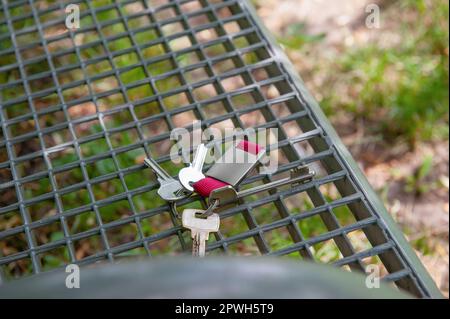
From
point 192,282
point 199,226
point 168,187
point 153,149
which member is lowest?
point 192,282

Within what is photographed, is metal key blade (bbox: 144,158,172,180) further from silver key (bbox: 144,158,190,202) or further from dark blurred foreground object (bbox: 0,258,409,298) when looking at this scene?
dark blurred foreground object (bbox: 0,258,409,298)

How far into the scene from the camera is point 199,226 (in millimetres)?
1146

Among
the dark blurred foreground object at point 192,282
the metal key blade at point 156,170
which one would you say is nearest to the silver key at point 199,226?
the metal key blade at point 156,170

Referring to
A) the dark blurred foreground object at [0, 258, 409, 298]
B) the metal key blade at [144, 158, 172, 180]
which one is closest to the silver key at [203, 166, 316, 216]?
the metal key blade at [144, 158, 172, 180]

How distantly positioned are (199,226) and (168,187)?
13 centimetres

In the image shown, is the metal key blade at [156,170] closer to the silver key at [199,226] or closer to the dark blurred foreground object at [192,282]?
the silver key at [199,226]

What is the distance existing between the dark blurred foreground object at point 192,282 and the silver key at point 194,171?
2.00ft

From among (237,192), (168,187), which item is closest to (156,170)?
(168,187)

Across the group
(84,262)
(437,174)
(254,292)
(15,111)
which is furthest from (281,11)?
(254,292)

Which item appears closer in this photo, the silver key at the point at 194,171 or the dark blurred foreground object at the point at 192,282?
the dark blurred foreground object at the point at 192,282

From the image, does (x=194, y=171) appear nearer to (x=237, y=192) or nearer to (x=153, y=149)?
(x=237, y=192)

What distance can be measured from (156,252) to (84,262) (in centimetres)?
76

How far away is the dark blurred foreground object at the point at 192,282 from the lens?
22.8 inches
